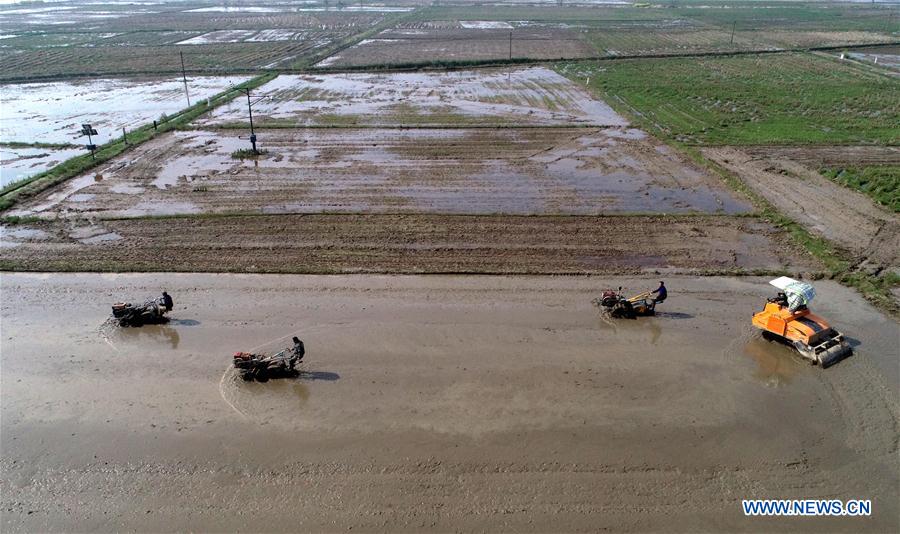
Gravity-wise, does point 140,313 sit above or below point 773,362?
above

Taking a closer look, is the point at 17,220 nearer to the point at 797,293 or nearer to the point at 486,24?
the point at 797,293

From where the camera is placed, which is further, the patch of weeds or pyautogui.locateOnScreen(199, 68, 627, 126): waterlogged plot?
pyautogui.locateOnScreen(199, 68, 627, 126): waterlogged plot

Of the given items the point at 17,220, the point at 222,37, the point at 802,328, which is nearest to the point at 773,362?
the point at 802,328

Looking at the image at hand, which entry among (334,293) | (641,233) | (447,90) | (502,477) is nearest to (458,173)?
(641,233)

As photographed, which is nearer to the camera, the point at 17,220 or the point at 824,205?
the point at 17,220

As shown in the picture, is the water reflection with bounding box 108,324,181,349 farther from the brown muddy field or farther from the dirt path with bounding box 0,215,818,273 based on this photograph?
the dirt path with bounding box 0,215,818,273

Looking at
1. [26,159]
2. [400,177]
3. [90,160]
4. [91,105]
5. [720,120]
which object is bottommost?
[400,177]

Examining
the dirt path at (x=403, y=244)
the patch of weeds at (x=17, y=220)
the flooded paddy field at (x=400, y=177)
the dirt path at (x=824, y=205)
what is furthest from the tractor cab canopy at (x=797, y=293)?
the patch of weeds at (x=17, y=220)

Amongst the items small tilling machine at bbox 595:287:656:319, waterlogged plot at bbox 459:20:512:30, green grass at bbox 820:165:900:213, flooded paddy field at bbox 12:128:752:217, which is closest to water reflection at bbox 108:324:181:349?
flooded paddy field at bbox 12:128:752:217
